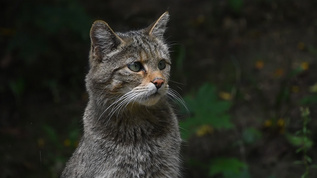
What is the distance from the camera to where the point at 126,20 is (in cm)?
852

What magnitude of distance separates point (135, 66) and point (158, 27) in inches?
20.9

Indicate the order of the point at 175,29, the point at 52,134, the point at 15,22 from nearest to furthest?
1. the point at 52,134
2. the point at 15,22
3. the point at 175,29

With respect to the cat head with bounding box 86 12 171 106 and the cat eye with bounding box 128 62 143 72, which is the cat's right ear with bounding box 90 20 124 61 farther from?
the cat eye with bounding box 128 62 143 72

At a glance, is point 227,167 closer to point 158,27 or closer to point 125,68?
point 158,27

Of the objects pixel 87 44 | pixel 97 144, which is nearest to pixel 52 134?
pixel 87 44

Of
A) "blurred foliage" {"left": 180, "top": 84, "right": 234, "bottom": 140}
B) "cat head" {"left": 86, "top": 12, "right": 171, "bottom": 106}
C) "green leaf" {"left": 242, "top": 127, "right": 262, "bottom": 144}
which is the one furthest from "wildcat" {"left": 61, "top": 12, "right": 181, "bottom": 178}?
"green leaf" {"left": 242, "top": 127, "right": 262, "bottom": 144}

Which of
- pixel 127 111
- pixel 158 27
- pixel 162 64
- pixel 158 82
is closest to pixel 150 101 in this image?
pixel 158 82

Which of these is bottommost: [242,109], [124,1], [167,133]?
[242,109]

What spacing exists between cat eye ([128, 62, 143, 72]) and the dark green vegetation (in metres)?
1.70

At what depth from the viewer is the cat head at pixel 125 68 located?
4527mm

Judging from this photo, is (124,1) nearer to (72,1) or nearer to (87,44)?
(87,44)

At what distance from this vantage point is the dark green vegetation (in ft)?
22.5

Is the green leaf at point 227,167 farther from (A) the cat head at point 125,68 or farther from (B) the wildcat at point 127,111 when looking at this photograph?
(A) the cat head at point 125,68

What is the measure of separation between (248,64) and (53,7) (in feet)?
8.84
